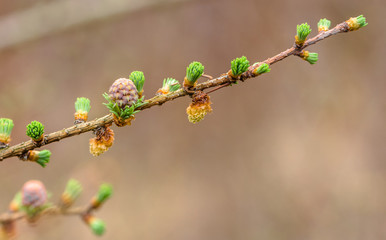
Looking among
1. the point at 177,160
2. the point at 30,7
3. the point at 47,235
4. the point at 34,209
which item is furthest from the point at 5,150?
the point at 30,7

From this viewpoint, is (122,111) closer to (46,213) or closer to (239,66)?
(239,66)

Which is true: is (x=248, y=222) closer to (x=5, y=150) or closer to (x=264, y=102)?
(x=264, y=102)

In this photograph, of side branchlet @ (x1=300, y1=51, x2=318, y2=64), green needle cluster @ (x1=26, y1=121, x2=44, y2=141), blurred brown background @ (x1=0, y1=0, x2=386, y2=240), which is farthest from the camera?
blurred brown background @ (x1=0, y1=0, x2=386, y2=240)

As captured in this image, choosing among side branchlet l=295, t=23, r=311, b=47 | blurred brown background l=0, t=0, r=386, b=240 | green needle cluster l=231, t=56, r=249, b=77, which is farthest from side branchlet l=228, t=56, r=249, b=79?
blurred brown background l=0, t=0, r=386, b=240

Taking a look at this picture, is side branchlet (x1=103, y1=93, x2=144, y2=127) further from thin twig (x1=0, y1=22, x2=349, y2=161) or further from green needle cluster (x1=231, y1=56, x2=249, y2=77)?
green needle cluster (x1=231, y1=56, x2=249, y2=77)

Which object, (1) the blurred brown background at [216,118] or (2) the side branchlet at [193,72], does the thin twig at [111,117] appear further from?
(1) the blurred brown background at [216,118]

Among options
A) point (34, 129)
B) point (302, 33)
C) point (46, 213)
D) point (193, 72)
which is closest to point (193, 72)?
point (193, 72)

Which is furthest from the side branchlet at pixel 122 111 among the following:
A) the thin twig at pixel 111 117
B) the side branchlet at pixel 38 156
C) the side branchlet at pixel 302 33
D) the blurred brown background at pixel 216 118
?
the blurred brown background at pixel 216 118

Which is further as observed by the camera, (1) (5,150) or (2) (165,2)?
(2) (165,2)
